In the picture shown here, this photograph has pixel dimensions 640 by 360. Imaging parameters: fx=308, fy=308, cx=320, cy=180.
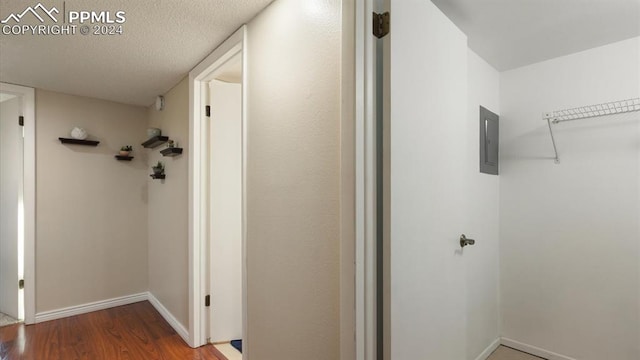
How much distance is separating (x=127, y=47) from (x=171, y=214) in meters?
1.45

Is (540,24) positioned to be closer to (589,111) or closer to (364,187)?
(589,111)

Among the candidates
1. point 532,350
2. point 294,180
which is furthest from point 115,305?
Answer: point 532,350

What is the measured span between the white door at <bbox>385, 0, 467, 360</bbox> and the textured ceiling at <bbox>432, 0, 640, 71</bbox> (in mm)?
286

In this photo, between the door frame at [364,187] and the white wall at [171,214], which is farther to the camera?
the white wall at [171,214]

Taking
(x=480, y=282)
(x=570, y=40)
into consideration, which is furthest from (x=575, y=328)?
(x=570, y=40)

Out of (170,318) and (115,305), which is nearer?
(170,318)

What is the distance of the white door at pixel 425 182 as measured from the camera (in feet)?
3.81

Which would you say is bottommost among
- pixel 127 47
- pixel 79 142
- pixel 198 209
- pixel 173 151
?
pixel 198 209

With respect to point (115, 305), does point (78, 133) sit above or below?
above

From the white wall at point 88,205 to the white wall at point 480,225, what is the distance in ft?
10.8

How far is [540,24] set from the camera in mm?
1828

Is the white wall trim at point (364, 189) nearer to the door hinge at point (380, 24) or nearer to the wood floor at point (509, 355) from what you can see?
the door hinge at point (380, 24)

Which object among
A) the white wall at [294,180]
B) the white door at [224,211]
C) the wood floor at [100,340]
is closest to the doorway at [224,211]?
the white door at [224,211]

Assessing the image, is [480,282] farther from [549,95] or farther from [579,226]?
[549,95]
